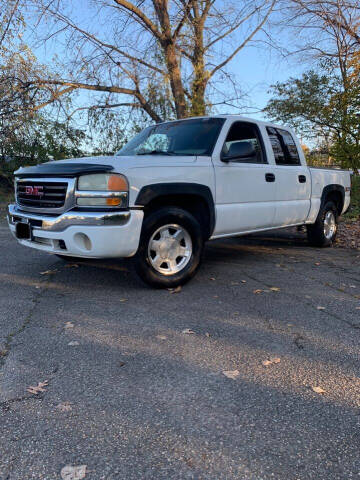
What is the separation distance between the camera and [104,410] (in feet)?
6.80

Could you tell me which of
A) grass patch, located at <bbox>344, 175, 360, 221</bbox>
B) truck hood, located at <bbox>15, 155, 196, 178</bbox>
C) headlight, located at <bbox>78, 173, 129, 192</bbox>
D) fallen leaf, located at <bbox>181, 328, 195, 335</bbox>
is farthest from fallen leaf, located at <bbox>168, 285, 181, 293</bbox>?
grass patch, located at <bbox>344, 175, 360, 221</bbox>

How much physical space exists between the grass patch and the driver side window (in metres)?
6.49

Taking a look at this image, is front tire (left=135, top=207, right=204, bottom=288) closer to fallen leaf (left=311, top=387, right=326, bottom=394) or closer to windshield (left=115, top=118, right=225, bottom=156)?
windshield (left=115, top=118, right=225, bottom=156)

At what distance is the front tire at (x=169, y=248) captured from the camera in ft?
13.2

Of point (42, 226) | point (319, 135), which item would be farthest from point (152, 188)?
point (319, 135)

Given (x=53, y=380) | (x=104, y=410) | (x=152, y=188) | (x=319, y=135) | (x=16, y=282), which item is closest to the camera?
(x=104, y=410)

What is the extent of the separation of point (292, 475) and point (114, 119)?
13506 millimetres

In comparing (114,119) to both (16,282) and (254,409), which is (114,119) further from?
(254,409)

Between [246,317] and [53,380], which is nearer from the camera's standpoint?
[53,380]

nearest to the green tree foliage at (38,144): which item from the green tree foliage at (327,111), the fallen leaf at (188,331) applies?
the green tree foliage at (327,111)

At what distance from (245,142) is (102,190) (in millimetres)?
1872

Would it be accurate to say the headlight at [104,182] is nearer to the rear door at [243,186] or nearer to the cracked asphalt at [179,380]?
the cracked asphalt at [179,380]

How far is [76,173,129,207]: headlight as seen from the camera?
3711mm

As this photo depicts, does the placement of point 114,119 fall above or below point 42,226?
above
